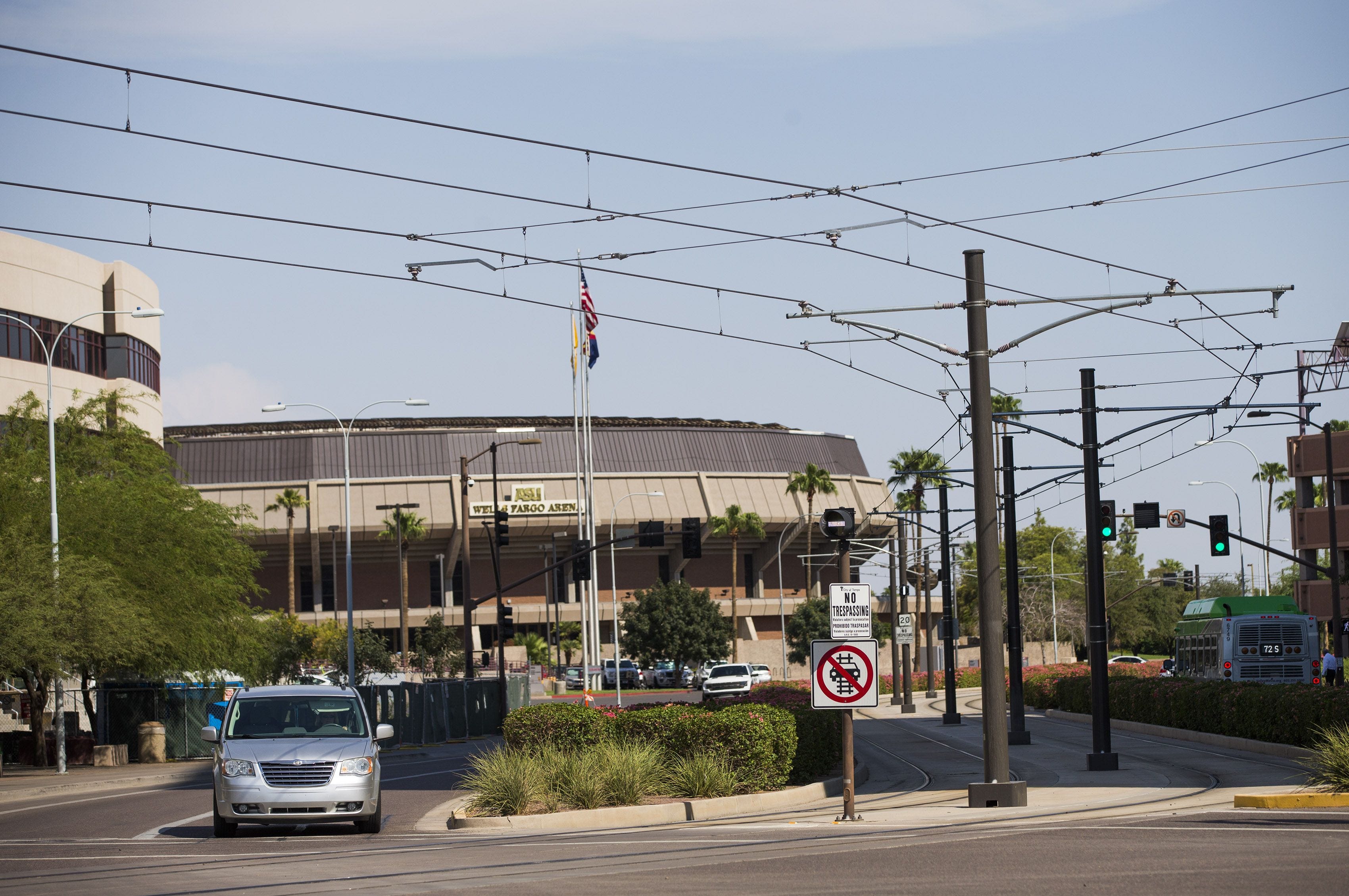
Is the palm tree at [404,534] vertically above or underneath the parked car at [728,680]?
above

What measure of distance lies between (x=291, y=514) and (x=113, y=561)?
61786mm

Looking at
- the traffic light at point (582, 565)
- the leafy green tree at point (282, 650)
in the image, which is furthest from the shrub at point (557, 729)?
the traffic light at point (582, 565)

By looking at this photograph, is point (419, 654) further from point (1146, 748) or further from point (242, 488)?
point (1146, 748)

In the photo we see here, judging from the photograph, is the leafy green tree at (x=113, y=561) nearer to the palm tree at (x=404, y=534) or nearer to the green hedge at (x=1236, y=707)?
the green hedge at (x=1236, y=707)

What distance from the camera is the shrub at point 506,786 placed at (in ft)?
60.2

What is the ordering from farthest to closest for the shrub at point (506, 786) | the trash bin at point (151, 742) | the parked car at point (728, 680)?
the parked car at point (728, 680)
the trash bin at point (151, 742)
the shrub at point (506, 786)

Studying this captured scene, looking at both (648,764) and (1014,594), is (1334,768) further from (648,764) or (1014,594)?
(1014,594)

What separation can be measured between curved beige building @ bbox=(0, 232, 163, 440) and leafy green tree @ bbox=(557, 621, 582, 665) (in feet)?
153

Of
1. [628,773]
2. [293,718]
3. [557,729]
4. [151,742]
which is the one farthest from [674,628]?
[293,718]

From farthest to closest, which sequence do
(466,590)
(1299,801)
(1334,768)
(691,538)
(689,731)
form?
(466,590), (691,538), (689,731), (1334,768), (1299,801)

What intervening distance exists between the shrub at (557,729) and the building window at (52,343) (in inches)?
1205

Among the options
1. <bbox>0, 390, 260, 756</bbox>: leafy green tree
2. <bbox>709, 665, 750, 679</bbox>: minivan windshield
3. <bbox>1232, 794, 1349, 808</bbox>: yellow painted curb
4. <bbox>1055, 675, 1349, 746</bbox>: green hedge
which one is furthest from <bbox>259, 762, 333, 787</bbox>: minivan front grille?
<bbox>709, 665, 750, 679</bbox>: minivan windshield

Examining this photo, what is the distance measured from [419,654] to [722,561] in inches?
1503

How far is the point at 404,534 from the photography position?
91.5 metres
